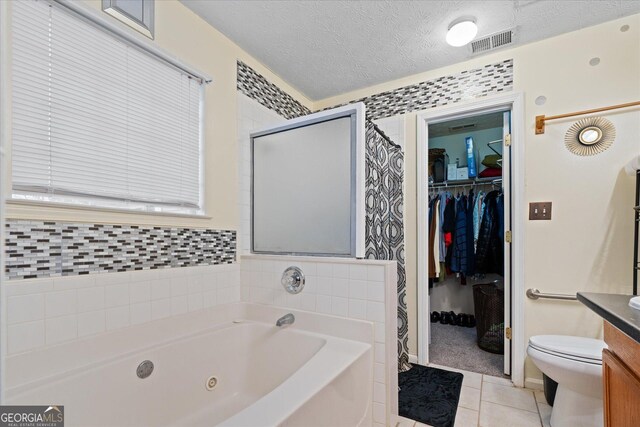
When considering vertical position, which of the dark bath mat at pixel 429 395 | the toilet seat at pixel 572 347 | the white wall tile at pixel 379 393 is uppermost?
the toilet seat at pixel 572 347

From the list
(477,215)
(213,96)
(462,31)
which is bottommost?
(477,215)

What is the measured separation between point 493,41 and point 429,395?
93.3 inches

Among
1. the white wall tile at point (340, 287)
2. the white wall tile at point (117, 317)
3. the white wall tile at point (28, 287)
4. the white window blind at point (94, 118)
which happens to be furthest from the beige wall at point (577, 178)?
the white wall tile at point (28, 287)

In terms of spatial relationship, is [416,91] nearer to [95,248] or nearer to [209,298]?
[209,298]

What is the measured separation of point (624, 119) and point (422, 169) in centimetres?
119

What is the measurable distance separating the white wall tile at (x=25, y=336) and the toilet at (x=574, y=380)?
2249 mm

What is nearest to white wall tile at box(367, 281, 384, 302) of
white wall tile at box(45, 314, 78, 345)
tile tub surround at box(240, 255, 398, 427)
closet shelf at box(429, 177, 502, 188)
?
tile tub surround at box(240, 255, 398, 427)

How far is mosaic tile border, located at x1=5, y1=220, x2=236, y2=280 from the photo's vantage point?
111cm

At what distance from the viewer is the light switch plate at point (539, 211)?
77.1 inches

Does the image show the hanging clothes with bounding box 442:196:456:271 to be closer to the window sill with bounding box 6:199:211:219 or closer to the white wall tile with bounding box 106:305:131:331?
Result: the window sill with bounding box 6:199:211:219

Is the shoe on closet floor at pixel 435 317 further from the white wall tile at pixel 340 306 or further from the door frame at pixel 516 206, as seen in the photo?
the white wall tile at pixel 340 306

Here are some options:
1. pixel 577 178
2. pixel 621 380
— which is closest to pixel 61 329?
pixel 621 380

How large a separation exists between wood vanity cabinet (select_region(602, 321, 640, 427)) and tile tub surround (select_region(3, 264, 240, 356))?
5.85 feet

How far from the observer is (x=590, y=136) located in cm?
184
